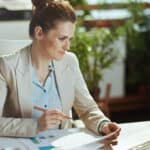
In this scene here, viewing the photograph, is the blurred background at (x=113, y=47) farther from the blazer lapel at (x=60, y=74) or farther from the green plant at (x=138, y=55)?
the blazer lapel at (x=60, y=74)

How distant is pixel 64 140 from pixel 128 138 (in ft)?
0.85

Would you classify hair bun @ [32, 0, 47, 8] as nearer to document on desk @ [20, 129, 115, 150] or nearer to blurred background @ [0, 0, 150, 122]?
blurred background @ [0, 0, 150, 122]

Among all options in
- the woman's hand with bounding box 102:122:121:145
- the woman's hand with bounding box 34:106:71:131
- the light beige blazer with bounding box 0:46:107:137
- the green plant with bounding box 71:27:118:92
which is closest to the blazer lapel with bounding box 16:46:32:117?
the light beige blazer with bounding box 0:46:107:137

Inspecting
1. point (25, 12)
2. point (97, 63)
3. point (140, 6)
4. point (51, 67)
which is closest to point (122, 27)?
point (140, 6)

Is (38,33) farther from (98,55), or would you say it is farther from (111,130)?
(98,55)

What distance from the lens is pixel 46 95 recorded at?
170cm

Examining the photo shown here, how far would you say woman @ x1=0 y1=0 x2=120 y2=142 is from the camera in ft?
5.26

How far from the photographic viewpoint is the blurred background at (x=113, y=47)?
230cm

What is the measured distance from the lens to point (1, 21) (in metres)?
2.02

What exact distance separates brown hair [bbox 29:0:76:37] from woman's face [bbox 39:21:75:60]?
0.07 ft

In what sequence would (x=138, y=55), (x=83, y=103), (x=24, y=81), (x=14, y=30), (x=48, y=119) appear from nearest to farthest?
(x=48, y=119), (x=24, y=81), (x=83, y=103), (x=14, y=30), (x=138, y=55)

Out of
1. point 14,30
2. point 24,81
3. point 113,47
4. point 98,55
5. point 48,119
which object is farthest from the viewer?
point 113,47

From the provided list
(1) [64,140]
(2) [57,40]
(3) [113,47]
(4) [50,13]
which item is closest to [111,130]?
(1) [64,140]

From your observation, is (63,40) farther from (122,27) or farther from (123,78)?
(123,78)
